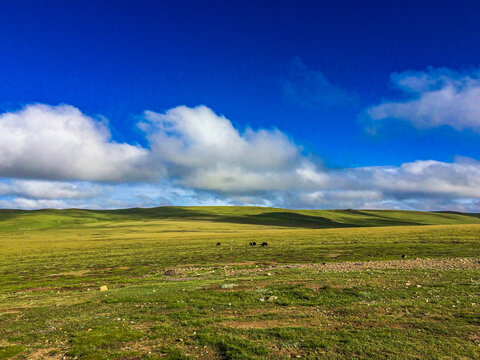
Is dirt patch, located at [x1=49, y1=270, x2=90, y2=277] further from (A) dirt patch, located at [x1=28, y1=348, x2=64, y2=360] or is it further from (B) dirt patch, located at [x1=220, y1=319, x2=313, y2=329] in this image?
(B) dirt patch, located at [x1=220, y1=319, x2=313, y2=329]

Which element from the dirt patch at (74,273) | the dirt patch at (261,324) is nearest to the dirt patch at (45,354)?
the dirt patch at (261,324)

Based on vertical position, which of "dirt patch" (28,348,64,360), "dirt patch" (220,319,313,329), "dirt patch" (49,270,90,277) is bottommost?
"dirt patch" (49,270,90,277)

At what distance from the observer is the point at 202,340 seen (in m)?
12.4

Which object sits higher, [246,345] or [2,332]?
[246,345]

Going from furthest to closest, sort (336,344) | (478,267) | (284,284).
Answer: (478,267) → (284,284) → (336,344)

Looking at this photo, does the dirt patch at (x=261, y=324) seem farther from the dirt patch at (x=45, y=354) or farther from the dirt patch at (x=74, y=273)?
the dirt patch at (x=74, y=273)

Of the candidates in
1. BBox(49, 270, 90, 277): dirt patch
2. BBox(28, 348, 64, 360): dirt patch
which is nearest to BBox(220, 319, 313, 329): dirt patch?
BBox(28, 348, 64, 360): dirt patch

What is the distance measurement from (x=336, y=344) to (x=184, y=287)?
16.4 meters

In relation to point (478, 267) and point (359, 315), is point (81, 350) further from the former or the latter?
point (478, 267)

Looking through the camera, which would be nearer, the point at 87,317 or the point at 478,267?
the point at 87,317

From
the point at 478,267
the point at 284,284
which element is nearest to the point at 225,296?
the point at 284,284

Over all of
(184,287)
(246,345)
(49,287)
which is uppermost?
(246,345)

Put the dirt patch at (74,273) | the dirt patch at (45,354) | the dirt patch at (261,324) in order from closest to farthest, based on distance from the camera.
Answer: the dirt patch at (45,354) → the dirt patch at (261,324) → the dirt patch at (74,273)

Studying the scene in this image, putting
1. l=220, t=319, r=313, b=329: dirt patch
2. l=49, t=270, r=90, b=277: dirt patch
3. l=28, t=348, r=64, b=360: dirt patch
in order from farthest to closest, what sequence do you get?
l=49, t=270, r=90, b=277: dirt patch < l=220, t=319, r=313, b=329: dirt patch < l=28, t=348, r=64, b=360: dirt patch
